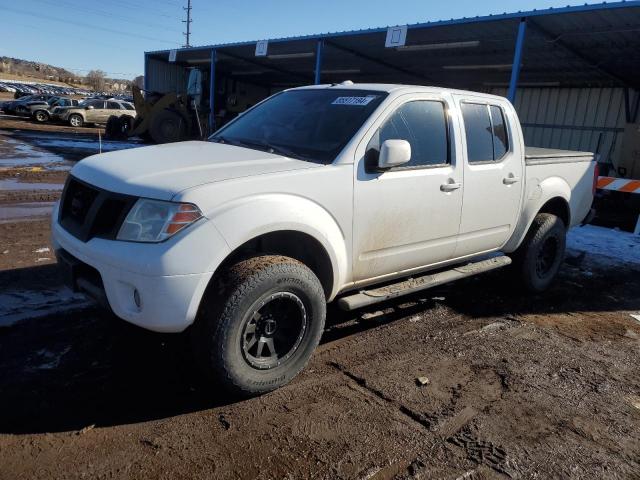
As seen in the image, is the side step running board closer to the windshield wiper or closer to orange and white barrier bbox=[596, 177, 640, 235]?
the windshield wiper

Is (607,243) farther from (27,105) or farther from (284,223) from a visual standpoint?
(27,105)

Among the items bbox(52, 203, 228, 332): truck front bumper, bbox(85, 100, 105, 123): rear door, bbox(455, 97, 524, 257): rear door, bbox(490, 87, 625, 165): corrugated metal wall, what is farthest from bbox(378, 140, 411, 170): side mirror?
bbox(85, 100, 105, 123): rear door

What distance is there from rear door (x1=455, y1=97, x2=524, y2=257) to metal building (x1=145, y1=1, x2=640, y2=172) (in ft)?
18.9

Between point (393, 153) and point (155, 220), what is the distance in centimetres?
164

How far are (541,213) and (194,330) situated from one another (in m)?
4.13

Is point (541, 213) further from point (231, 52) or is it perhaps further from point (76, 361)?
point (231, 52)

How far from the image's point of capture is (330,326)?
4488 millimetres

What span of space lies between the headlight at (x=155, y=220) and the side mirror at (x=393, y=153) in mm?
1370

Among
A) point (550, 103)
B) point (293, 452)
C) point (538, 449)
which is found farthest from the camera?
point (550, 103)

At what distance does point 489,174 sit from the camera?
15.2 ft

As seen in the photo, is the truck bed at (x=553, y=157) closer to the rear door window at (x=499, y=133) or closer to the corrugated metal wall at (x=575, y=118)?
the rear door window at (x=499, y=133)

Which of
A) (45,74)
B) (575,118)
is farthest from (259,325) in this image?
(45,74)

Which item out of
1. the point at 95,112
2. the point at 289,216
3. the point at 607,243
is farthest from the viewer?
the point at 95,112

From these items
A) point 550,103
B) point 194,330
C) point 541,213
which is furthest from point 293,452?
point 550,103
